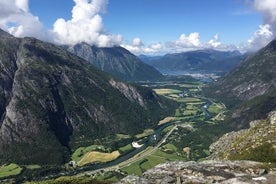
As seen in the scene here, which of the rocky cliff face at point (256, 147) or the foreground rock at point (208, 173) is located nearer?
the foreground rock at point (208, 173)

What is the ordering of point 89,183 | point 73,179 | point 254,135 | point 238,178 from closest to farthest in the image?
point 238,178
point 89,183
point 73,179
point 254,135

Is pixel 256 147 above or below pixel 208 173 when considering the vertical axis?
below

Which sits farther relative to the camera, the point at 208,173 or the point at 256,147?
the point at 256,147

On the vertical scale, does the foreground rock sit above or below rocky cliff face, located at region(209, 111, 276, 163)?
above

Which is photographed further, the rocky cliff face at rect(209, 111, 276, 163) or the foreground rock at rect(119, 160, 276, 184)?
the rocky cliff face at rect(209, 111, 276, 163)

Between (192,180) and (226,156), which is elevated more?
(192,180)

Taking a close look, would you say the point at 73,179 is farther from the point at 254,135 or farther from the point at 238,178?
the point at 254,135

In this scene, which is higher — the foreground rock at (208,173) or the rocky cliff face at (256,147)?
the foreground rock at (208,173)

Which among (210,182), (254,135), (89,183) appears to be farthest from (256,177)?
(254,135)
